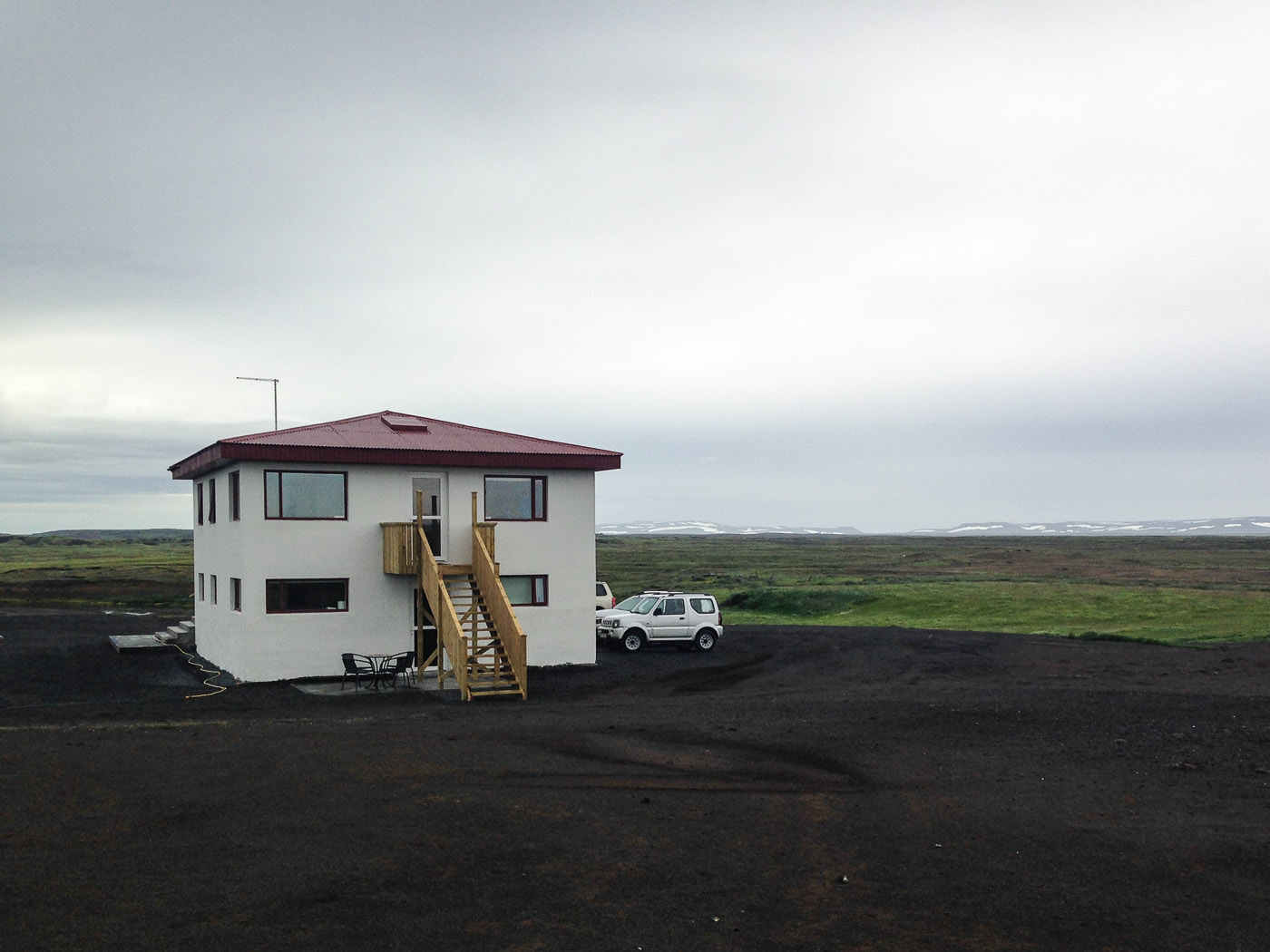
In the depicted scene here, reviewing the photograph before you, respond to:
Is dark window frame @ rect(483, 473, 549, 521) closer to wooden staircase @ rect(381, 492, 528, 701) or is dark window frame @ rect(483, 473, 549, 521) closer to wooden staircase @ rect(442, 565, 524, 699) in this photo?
wooden staircase @ rect(381, 492, 528, 701)

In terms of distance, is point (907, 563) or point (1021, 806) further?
point (907, 563)

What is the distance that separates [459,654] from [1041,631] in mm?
24316

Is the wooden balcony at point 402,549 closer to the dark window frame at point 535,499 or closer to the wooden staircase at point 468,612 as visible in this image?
the wooden staircase at point 468,612

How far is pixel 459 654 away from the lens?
2216cm

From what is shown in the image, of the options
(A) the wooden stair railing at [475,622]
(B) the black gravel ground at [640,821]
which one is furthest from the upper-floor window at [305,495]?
(B) the black gravel ground at [640,821]

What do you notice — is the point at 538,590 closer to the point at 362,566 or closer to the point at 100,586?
the point at 362,566

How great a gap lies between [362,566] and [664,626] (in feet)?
35.0

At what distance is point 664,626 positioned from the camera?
107 ft

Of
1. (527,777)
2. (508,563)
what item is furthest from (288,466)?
(527,777)

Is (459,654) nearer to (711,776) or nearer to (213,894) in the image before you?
(711,776)

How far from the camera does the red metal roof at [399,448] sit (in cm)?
2494

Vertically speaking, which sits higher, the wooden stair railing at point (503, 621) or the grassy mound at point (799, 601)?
the wooden stair railing at point (503, 621)

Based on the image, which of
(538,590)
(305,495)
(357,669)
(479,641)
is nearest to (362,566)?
(305,495)

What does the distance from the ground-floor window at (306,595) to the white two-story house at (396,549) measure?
0.03 metres
